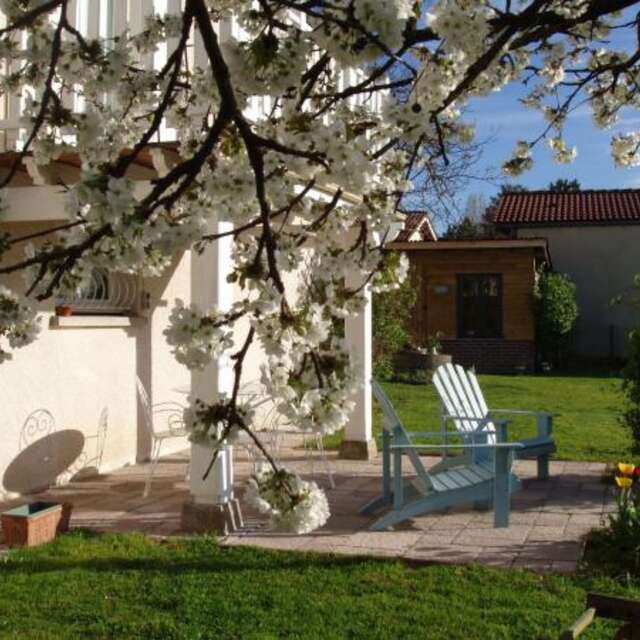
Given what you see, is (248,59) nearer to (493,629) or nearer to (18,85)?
(18,85)

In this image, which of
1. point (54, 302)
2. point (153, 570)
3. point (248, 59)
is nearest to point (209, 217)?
point (248, 59)

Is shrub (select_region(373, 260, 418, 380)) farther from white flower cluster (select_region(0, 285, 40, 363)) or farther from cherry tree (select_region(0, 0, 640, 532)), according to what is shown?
white flower cluster (select_region(0, 285, 40, 363))

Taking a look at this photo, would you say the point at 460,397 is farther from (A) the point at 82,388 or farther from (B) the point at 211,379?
(A) the point at 82,388

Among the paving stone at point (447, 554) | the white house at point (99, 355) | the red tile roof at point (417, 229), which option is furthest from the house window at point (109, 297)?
the red tile roof at point (417, 229)

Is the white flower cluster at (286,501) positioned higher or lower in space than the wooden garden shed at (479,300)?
lower

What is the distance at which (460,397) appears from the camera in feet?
23.9

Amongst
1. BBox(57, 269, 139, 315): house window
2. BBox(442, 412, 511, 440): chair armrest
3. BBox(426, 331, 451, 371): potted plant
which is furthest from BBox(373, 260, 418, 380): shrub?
BBox(442, 412, 511, 440): chair armrest

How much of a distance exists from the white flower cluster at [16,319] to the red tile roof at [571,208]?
77.7 feet

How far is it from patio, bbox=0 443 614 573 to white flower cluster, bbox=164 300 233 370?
2.91 m

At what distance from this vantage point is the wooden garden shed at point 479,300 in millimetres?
21250

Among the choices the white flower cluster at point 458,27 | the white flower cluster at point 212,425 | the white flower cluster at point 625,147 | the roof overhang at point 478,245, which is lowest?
the white flower cluster at point 212,425

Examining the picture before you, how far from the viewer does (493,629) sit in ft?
13.7

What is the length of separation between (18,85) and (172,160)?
191 centimetres

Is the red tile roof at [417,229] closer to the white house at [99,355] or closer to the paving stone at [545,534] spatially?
the white house at [99,355]
